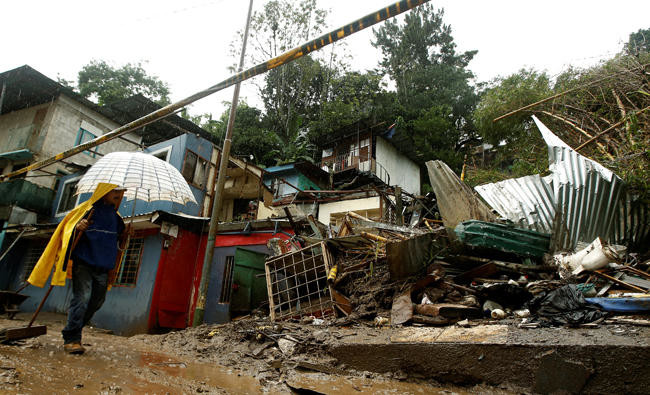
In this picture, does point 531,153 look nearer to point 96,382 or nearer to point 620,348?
point 620,348

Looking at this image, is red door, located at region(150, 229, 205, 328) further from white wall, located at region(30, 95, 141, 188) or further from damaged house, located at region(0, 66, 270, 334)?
white wall, located at region(30, 95, 141, 188)

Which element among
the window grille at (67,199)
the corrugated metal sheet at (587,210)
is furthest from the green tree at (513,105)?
the window grille at (67,199)

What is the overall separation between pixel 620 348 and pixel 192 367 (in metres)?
3.55

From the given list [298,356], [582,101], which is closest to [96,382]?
[298,356]

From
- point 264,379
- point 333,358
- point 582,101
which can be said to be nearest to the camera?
point 264,379

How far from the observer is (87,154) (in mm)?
16000

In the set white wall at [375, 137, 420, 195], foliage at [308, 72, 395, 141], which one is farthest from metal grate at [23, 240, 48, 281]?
white wall at [375, 137, 420, 195]

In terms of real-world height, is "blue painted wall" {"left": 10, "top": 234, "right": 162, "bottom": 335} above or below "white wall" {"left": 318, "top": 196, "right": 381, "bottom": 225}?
below

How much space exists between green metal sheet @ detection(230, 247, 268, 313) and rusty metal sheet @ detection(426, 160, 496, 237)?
17.0ft

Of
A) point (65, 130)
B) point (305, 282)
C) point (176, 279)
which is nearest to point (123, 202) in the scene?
point (176, 279)

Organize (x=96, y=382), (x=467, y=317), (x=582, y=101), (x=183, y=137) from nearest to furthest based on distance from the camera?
(x=96, y=382)
(x=467, y=317)
(x=582, y=101)
(x=183, y=137)

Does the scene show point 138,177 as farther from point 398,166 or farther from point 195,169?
point 398,166

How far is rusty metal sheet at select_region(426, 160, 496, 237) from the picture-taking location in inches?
198

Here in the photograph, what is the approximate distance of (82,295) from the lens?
318 cm
